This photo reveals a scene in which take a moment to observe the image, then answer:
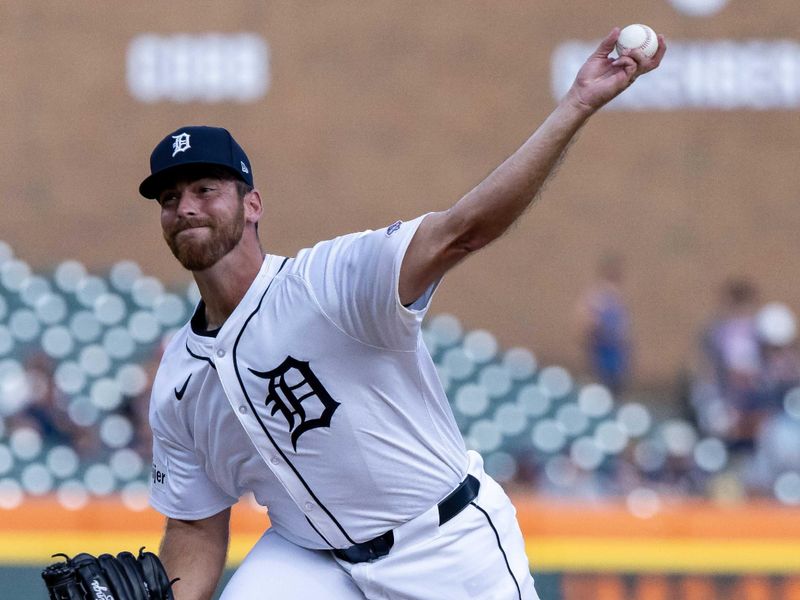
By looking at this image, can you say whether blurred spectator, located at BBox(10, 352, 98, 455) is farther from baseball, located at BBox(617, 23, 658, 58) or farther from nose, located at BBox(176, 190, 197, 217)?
baseball, located at BBox(617, 23, 658, 58)

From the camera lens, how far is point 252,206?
11.6 feet

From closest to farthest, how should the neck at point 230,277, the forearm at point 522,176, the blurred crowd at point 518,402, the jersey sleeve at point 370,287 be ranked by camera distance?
the forearm at point 522,176, the jersey sleeve at point 370,287, the neck at point 230,277, the blurred crowd at point 518,402

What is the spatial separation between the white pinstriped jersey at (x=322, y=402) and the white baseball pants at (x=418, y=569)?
67mm

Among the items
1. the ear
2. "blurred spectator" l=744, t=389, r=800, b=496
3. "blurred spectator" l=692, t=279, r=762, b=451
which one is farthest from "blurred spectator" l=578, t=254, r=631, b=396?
the ear

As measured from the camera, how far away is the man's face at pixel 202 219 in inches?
131

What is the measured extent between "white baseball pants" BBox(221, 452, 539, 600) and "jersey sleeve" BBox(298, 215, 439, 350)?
0.52 metres

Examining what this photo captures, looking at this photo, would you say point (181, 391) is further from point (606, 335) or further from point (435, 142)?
point (435, 142)

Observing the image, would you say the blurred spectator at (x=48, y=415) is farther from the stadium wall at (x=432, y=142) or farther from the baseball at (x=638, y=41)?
the baseball at (x=638, y=41)

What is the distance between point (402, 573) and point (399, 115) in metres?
10.3

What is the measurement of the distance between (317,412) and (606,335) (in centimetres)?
758

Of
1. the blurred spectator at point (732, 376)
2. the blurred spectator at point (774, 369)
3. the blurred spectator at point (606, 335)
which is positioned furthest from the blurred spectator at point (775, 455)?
the blurred spectator at point (606, 335)

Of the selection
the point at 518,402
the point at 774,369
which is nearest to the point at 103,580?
the point at 774,369

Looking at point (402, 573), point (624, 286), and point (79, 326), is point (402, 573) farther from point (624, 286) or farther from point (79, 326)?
point (624, 286)

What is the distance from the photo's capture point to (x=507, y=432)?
9820 mm
